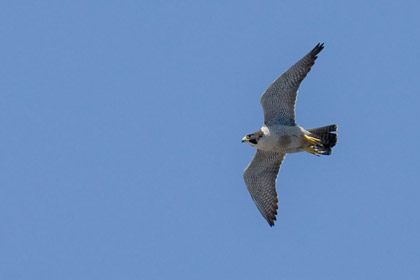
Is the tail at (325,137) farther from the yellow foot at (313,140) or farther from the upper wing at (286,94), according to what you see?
the upper wing at (286,94)

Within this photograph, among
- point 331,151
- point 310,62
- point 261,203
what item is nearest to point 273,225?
point 261,203

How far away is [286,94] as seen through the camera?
17953 millimetres

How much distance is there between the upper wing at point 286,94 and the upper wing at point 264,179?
3.43ft

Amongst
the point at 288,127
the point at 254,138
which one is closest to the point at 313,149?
the point at 288,127

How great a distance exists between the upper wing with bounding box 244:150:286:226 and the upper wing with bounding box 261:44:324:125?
1.05 metres

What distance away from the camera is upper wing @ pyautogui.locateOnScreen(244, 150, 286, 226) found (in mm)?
18906

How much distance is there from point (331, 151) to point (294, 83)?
1543mm

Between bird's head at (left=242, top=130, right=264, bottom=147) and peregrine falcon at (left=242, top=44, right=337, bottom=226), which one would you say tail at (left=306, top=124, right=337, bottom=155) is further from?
bird's head at (left=242, top=130, right=264, bottom=147)

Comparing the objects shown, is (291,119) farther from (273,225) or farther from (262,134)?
(273,225)

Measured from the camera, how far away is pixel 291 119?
18.1 metres

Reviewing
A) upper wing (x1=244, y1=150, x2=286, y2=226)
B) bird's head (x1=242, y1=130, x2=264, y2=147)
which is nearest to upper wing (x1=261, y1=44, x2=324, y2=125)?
bird's head (x1=242, y1=130, x2=264, y2=147)

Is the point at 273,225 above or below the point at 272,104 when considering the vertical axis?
below

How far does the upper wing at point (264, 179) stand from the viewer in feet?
62.0

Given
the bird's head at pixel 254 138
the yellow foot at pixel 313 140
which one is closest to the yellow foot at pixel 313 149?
the yellow foot at pixel 313 140
